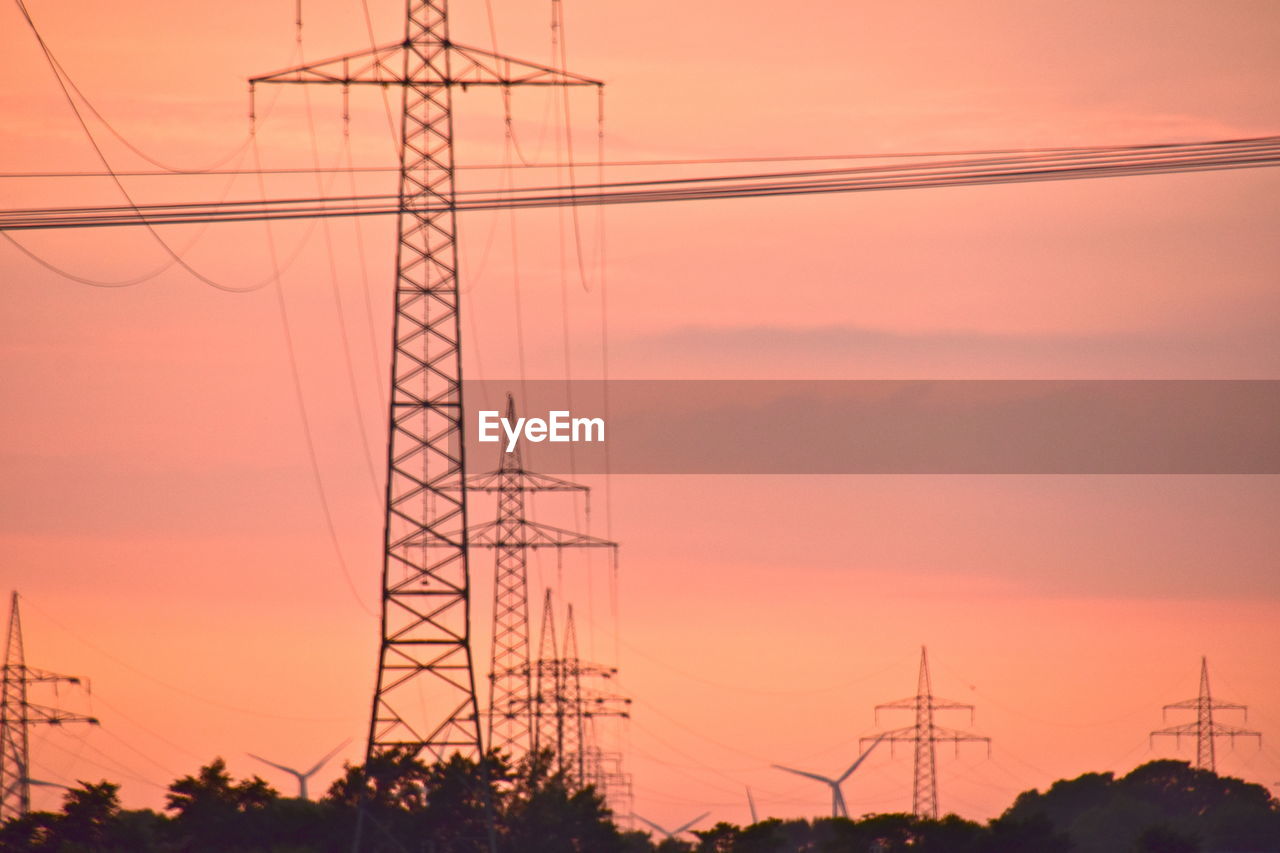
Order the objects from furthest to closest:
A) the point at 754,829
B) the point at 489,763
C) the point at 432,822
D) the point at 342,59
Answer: the point at 754,829
the point at 489,763
the point at 432,822
the point at 342,59

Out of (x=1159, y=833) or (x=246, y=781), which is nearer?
(x=246, y=781)

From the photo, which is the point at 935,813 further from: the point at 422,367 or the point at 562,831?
the point at 422,367

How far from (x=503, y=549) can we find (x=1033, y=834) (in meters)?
64.3

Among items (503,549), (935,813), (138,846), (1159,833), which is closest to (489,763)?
(503,549)

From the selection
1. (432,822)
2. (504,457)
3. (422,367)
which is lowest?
(432,822)

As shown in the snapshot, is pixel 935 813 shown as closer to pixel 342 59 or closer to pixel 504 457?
pixel 504 457

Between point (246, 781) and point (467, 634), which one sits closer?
point (467, 634)

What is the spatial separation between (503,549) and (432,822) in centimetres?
2144

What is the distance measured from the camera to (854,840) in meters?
160

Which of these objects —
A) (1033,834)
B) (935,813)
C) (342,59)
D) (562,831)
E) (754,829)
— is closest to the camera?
(342,59)

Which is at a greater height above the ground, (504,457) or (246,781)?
(504,457)

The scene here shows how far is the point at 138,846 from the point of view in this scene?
123500 mm

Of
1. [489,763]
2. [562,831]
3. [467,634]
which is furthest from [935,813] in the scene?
[467,634]

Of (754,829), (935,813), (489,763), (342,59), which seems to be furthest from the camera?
(935,813)
